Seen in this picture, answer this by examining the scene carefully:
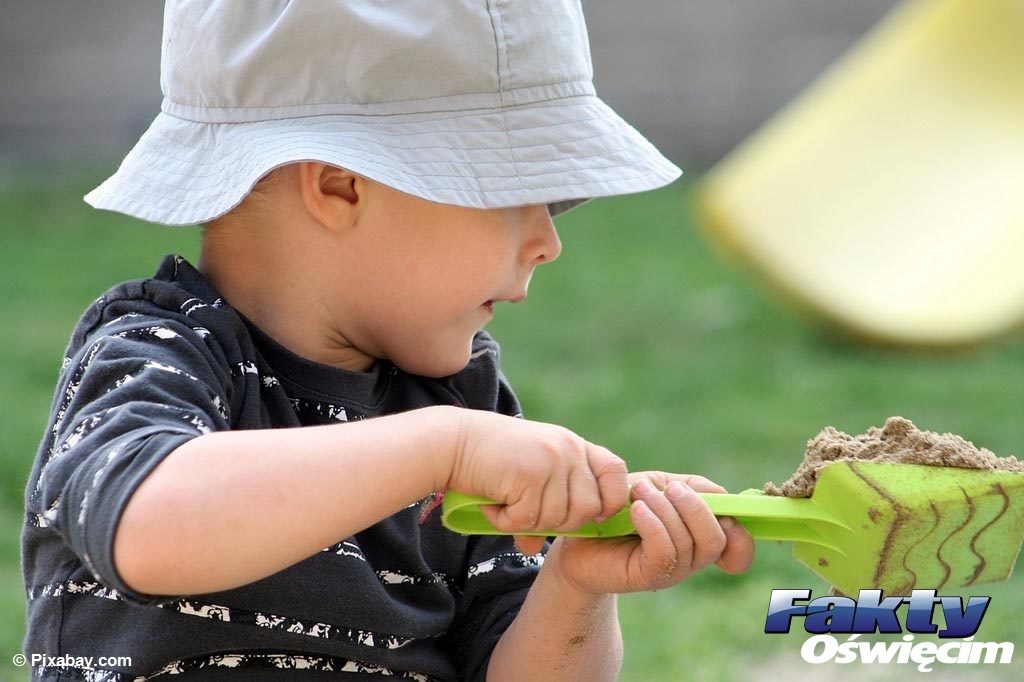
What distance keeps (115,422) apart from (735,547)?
0.58 m

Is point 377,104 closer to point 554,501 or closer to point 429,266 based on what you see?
point 429,266

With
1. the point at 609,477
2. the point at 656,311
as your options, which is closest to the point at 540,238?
the point at 609,477

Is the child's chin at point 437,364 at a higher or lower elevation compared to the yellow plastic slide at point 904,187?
higher

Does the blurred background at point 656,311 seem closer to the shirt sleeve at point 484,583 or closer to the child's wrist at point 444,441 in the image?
the shirt sleeve at point 484,583

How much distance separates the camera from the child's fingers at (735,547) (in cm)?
129

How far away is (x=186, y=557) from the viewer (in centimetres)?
108

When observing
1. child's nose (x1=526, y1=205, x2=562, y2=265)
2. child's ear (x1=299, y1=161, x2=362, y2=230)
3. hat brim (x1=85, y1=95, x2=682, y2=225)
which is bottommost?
child's nose (x1=526, y1=205, x2=562, y2=265)

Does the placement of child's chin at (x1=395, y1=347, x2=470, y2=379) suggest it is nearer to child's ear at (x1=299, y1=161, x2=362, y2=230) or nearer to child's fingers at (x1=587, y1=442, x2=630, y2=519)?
child's ear at (x1=299, y1=161, x2=362, y2=230)

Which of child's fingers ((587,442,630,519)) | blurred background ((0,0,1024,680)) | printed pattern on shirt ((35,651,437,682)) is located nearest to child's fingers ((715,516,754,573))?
child's fingers ((587,442,630,519))

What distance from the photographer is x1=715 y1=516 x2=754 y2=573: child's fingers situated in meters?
1.29

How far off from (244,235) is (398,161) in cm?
21

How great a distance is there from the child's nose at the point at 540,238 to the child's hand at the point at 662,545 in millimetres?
255

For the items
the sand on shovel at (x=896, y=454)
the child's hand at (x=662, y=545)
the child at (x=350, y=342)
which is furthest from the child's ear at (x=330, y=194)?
the sand on shovel at (x=896, y=454)

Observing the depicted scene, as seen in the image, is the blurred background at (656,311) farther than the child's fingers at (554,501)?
Yes
